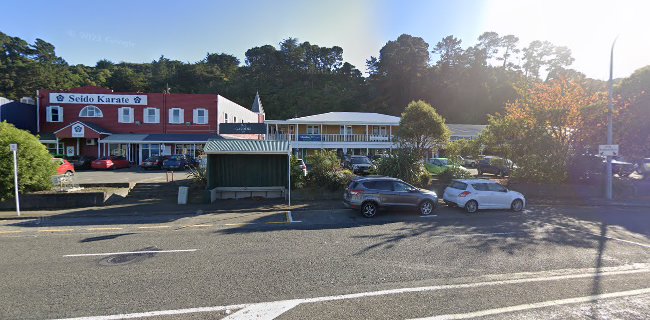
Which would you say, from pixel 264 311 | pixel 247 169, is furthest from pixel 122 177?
pixel 264 311

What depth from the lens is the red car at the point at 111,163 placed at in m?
A: 28.3

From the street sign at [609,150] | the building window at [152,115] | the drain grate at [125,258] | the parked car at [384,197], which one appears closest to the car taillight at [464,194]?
the parked car at [384,197]

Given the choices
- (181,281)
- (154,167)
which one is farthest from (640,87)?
(154,167)

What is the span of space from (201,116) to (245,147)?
22.0m

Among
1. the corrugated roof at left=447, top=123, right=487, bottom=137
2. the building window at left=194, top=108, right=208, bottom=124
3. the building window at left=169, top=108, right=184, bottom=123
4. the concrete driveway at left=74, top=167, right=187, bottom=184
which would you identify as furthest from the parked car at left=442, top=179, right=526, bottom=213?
the building window at left=169, top=108, right=184, bottom=123

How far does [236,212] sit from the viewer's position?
43.9ft

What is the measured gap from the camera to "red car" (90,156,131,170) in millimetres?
28312

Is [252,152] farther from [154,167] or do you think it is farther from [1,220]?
[154,167]

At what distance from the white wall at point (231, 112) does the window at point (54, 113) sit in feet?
52.2

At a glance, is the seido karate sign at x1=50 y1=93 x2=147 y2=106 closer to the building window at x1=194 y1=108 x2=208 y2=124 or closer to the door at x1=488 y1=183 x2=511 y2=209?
the building window at x1=194 y1=108 x2=208 y2=124

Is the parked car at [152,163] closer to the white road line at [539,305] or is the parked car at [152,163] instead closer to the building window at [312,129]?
the building window at [312,129]

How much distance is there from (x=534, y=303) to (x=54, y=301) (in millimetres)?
6998

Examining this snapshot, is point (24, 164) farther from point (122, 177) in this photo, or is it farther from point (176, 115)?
point (176, 115)

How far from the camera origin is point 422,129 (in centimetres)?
1983
